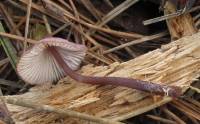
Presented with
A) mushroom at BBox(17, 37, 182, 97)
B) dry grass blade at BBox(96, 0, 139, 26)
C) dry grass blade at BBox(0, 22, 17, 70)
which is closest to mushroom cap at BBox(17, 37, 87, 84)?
mushroom at BBox(17, 37, 182, 97)

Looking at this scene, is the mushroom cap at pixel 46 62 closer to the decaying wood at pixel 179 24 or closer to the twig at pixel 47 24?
the twig at pixel 47 24

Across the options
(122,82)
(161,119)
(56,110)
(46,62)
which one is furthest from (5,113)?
(161,119)

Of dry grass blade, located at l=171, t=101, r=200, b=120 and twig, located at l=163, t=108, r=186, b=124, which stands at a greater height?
dry grass blade, located at l=171, t=101, r=200, b=120

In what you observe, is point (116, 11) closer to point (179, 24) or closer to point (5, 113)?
point (179, 24)

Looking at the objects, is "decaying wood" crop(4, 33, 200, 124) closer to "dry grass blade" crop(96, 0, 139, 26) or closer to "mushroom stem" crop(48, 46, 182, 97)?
"mushroom stem" crop(48, 46, 182, 97)

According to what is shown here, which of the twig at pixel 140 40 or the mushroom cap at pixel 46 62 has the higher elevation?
the twig at pixel 140 40

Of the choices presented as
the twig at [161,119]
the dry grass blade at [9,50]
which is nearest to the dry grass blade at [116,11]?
the dry grass blade at [9,50]

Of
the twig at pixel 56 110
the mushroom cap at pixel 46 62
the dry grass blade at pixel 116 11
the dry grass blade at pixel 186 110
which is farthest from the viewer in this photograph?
the dry grass blade at pixel 116 11
